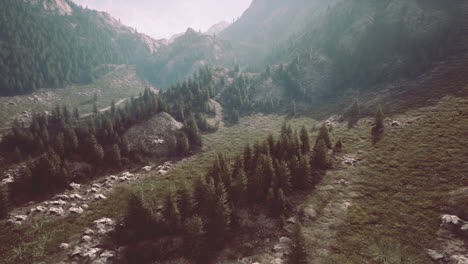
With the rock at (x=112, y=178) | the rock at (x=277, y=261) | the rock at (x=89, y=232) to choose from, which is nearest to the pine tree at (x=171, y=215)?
the rock at (x=89, y=232)

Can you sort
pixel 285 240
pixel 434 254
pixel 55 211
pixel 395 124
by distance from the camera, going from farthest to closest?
pixel 395 124 < pixel 55 211 < pixel 285 240 < pixel 434 254

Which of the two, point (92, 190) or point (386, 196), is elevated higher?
point (386, 196)

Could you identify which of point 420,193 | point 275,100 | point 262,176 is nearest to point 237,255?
point 262,176

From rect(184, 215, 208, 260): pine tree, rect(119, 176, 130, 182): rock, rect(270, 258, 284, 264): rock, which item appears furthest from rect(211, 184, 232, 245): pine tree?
rect(119, 176, 130, 182): rock

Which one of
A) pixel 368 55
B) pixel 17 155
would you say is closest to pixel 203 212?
Answer: pixel 17 155

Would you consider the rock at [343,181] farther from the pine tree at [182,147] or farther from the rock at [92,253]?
the pine tree at [182,147]

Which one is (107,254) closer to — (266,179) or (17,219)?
(17,219)
